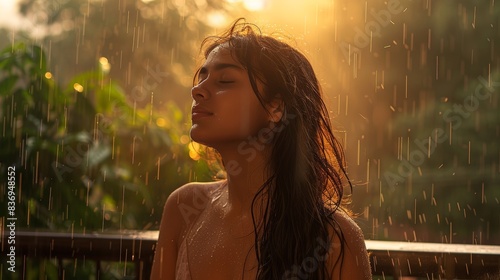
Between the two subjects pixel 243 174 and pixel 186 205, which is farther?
pixel 186 205

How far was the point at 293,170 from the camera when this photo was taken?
4.26 ft

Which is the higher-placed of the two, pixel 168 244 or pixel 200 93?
pixel 200 93

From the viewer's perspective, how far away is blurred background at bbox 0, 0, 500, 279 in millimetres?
2902

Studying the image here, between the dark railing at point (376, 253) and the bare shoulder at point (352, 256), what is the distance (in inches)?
21.6

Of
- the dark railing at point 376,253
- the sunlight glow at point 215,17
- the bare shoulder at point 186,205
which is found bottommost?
the dark railing at point 376,253

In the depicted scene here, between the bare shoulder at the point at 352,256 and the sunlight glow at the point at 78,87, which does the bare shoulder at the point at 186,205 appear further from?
the sunlight glow at the point at 78,87

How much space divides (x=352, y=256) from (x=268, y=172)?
0.28 metres

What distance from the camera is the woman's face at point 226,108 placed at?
4.15 ft
